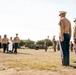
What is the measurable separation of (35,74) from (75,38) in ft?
15.8

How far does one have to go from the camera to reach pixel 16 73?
25.8 ft

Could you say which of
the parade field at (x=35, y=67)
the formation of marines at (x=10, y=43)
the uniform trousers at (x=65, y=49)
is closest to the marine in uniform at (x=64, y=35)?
the uniform trousers at (x=65, y=49)

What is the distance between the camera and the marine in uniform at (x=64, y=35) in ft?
33.3

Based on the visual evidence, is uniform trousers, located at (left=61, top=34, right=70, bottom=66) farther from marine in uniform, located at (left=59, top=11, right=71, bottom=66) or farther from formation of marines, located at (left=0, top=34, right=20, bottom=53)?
formation of marines, located at (left=0, top=34, right=20, bottom=53)

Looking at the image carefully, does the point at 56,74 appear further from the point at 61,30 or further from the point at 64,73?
the point at 61,30

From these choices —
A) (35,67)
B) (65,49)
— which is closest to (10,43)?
(65,49)

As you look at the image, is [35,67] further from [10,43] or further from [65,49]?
[10,43]

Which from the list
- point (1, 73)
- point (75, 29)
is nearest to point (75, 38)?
point (75, 29)

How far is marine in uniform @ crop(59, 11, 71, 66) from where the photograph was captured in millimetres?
10141

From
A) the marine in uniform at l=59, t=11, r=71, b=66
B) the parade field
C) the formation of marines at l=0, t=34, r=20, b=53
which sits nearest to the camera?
the parade field

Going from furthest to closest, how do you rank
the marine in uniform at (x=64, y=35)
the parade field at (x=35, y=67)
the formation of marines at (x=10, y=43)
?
the formation of marines at (x=10, y=43)
the marine in uniform at (x=64, y=35)
the parade field at (x=35, y=67)

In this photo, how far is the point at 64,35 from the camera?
10.2 metres

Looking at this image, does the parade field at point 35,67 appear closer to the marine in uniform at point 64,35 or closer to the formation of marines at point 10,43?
the marine in uniform at point 64,35

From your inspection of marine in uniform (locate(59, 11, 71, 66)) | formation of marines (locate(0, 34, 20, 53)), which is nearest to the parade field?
marine in uniform (locate(59, 11, 71, 66))
